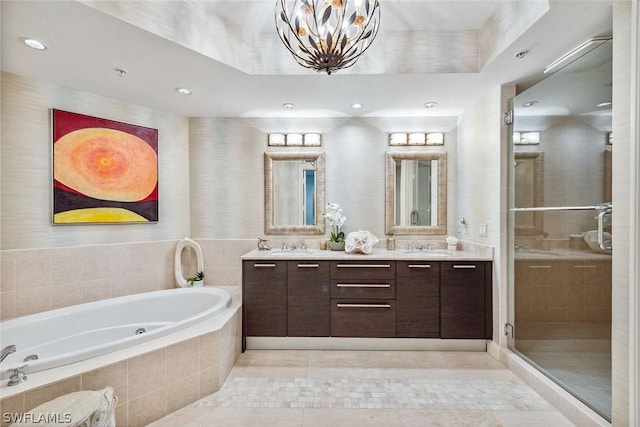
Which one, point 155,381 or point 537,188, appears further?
point 537,188

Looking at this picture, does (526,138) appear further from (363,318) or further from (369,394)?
(369,394)

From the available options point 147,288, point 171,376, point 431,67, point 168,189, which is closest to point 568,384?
point 431,67

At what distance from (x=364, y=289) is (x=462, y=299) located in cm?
93

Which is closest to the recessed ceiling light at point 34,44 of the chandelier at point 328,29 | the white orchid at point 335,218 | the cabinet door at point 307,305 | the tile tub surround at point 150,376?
the chandelier at point 328,29

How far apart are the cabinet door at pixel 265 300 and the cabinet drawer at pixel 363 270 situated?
520 mm

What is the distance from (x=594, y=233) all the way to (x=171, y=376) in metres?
2.90

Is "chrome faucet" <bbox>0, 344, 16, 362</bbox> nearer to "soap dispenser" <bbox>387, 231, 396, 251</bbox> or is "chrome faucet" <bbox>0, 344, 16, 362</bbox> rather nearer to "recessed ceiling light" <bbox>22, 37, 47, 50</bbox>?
"recessed ceiling light" <bbox>22, 37, 47, 50</bbox>

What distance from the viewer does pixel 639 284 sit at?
1377 mm

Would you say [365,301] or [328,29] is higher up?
[328,29]

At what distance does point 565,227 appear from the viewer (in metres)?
1.96

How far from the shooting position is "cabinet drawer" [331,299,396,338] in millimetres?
2723

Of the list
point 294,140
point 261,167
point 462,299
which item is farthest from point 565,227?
point 261,167

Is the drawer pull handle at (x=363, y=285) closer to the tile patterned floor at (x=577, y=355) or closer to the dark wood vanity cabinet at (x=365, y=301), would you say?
the dark wood vanity cabinet at (x=365, y=301)

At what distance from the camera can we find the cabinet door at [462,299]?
106 inches
